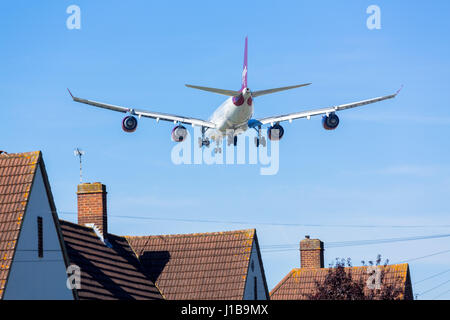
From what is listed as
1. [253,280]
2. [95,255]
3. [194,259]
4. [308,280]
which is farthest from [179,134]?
[95,255]

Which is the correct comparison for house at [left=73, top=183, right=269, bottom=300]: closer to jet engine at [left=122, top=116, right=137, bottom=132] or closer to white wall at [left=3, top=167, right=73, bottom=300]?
jet engine at [left=122, top=116, right=137, bottom=132]

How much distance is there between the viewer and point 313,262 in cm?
6825

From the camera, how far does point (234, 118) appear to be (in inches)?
2351

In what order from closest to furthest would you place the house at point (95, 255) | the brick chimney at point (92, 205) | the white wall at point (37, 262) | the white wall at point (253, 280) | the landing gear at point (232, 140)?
the white wall at point (37, 262)
the house at point (95, 255)
the brick chimney at point (92, 205)
the white wall at point (253, 280)
the landing gear at point (232, 140)

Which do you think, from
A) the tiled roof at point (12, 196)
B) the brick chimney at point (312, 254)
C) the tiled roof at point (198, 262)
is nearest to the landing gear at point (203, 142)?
the tiled roof at point (198, 262)

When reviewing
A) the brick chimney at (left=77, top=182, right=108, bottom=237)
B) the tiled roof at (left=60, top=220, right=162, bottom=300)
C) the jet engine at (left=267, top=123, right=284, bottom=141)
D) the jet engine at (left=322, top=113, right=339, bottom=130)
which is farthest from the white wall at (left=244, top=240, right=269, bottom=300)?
the jet engine at (left=322, top=113, right=339, bottom=130)

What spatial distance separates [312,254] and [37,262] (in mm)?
36688

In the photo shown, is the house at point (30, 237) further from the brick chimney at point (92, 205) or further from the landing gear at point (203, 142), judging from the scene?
the landing gear at point (203, 142)

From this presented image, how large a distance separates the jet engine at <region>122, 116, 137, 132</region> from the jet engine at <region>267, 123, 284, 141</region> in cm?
872

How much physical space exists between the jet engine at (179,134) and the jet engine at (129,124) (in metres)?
3.10

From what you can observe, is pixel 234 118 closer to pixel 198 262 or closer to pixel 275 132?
pixel 275 132

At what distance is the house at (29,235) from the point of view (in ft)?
107
